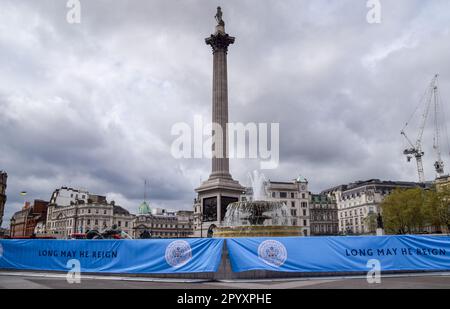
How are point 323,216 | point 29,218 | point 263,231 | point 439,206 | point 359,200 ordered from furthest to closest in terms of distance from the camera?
point 29,218 < point 323,216 < point 359,200 < point 439,206 < point 263,231

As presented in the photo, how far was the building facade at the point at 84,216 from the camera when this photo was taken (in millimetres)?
117312

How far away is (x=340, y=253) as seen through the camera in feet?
50.5

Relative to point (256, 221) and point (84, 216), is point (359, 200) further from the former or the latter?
point (256, 221)

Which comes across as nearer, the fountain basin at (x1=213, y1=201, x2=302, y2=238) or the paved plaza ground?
the paved plaza ground

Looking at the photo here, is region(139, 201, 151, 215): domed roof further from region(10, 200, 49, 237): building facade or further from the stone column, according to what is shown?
the stone column

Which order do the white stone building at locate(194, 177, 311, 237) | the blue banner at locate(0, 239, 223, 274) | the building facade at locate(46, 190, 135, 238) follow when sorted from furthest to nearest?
1. the building facade at locate(46, 190, 135, 238)
2. the white stone building at locate(194, 177, 311, 237)
3. the blue banner at locate(0, 239, 223, 274)

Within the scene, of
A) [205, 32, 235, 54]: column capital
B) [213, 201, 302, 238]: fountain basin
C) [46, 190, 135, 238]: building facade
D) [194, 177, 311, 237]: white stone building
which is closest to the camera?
→ [213, 201, 302, 238]: fountain basin

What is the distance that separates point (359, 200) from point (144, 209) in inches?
3622

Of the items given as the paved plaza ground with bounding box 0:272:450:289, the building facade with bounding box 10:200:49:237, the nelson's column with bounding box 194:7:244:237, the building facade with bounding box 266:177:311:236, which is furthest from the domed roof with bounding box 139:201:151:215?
the paved plaza ground with bounding box 0:272:450:289

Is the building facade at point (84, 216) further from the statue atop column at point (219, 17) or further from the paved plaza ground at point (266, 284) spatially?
the paved plaza ground at point (266, 284)

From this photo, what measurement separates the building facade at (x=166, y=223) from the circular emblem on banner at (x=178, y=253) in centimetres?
13051

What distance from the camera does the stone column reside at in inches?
1907

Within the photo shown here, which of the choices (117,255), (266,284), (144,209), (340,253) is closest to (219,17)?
(117,255)

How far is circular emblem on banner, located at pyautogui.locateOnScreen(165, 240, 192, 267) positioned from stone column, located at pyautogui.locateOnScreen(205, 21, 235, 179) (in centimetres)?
3180
